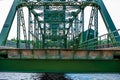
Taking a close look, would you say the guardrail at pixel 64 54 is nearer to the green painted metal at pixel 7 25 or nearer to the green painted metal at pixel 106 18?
the green painted metal at pixel 106 18

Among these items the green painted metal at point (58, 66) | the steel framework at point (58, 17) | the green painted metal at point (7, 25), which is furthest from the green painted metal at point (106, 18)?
the green painted metal at point (58, 66)

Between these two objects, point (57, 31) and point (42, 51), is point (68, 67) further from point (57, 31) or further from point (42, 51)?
point (57, 31)

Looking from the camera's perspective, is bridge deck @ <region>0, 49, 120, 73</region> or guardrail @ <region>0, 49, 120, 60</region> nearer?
bridge deck @ <region>0, 49, 120, 73</region>

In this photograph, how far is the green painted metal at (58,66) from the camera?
1795 cm

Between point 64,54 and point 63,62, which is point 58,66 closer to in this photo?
point 63,62

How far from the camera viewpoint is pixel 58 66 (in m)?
18.1

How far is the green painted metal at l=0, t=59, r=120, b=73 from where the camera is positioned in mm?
17953

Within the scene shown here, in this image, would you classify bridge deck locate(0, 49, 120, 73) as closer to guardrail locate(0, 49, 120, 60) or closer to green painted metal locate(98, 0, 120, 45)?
guardrail locate(0, 49, 120, 60)

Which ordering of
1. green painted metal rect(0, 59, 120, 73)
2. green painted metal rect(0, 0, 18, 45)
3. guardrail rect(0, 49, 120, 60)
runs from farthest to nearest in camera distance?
1. green painted metal rect(0, 0, 18, 45)
2. guardrail rect(0, 49, 120, 60)
3. green painted metal rect(0, 59, 120, 73)

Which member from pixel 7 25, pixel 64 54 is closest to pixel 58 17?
pixel 7 25

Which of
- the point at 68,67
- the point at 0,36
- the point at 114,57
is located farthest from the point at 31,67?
the point at 0,36

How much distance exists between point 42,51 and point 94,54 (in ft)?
9.13

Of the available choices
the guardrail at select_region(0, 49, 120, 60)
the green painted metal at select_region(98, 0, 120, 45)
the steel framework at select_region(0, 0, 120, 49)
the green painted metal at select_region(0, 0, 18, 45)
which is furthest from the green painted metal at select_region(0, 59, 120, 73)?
the green painted metal at select_region(0, 0, 18, 45)

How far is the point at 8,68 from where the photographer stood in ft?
59.0
